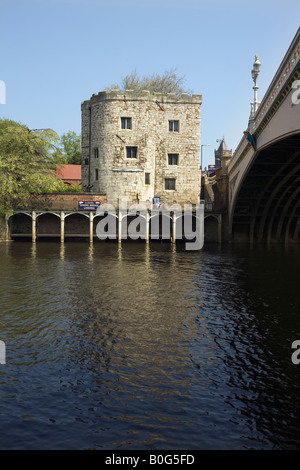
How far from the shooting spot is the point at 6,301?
856 inches

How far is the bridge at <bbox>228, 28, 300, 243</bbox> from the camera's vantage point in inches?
861

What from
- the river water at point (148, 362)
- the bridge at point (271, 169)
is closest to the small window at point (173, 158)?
the bridge at point (271, 169)

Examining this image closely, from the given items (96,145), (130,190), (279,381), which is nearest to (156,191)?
(130,190)

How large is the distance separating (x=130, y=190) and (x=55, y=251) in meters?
15.0

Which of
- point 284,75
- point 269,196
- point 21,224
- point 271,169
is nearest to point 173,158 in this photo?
point 269,196

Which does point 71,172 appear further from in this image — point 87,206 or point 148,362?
point 148,362

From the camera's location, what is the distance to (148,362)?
14188 millimetres

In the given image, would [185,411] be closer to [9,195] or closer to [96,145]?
[9,195]

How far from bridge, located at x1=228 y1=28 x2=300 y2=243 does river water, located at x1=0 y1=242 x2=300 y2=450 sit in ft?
27.9

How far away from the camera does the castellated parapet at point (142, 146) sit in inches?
2147

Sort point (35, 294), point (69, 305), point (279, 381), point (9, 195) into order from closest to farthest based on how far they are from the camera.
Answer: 1. point (279, 381)
2. point (69, 305)
3. point (35, 294)
4. point (9, 195)

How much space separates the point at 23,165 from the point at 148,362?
127 ft

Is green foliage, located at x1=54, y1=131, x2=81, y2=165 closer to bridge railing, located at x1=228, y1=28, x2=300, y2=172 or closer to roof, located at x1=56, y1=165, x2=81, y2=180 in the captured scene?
roof, located at x1=56, y1=165, x2=81, y2=180

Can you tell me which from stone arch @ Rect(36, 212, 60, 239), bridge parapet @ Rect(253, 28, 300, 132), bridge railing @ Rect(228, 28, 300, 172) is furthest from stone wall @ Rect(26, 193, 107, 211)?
bridge parapet @ Rect(253, 28, 300, 132)
